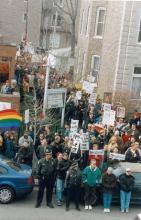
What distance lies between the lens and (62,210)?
1511cm

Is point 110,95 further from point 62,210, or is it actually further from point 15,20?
point 15,20

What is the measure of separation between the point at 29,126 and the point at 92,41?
47.4 feet

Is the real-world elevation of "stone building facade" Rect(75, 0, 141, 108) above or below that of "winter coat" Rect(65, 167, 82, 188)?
above

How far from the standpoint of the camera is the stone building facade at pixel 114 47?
2684 centimetres

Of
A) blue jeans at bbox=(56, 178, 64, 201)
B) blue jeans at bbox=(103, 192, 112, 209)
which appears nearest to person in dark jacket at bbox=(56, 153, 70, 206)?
blue jeans at bbox=(56, 178, 64, 201)

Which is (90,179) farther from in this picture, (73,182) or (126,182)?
(126,182)

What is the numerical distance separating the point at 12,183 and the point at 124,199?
127 inches

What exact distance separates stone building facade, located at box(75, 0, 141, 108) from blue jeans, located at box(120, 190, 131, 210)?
11.5 metres

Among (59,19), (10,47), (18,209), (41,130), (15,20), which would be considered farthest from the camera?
(59,19)

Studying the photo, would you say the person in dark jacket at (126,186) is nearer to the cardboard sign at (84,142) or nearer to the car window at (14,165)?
the cardboard sign at (84,142)

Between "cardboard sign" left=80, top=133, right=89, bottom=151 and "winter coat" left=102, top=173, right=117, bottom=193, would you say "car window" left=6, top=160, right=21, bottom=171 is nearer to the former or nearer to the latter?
"cardboard sign" left=80, top=133, right=89, bottom=151

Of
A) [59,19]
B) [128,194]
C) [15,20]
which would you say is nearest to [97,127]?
[128,194]

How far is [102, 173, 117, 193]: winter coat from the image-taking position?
49.3 feet

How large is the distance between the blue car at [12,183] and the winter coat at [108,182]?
6.80ft
